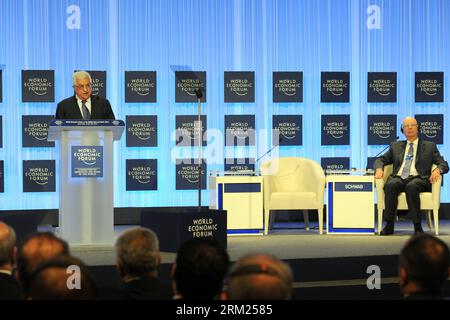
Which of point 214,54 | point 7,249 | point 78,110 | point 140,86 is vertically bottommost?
point 7,249

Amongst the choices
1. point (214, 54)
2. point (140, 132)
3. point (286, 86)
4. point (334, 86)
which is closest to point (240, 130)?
point (286, 86)

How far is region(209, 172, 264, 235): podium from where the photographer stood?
771 cm

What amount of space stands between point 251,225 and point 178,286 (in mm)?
5466

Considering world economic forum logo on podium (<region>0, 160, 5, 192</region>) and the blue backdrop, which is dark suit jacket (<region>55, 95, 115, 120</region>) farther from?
world economic forum logo on podium (<region>0, 160, 5, 192</region>)

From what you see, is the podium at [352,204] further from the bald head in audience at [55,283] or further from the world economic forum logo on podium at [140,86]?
the bald head in audience at [55,283]

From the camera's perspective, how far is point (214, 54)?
9320 millimetres

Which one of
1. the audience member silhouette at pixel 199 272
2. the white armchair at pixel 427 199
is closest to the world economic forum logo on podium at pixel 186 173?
the white armchair at pixel 427 199

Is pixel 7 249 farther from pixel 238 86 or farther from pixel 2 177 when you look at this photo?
pixel 238 86

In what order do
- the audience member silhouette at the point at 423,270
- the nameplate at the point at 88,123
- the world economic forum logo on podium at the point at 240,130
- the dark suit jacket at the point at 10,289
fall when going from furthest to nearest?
the world economic forum logo on podium at the point at 240,130 → the nameplate at the point at 88,123 → the dark suit jacket at the point at 10,289 → the audience member silhouette at the point at 423,270

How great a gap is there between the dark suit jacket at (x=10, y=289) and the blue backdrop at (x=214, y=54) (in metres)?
6.56

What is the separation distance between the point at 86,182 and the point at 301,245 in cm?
202

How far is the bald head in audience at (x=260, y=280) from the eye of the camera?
187 centimetres

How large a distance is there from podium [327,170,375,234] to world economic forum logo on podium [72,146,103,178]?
2.92m

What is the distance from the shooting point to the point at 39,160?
8.97 meters
